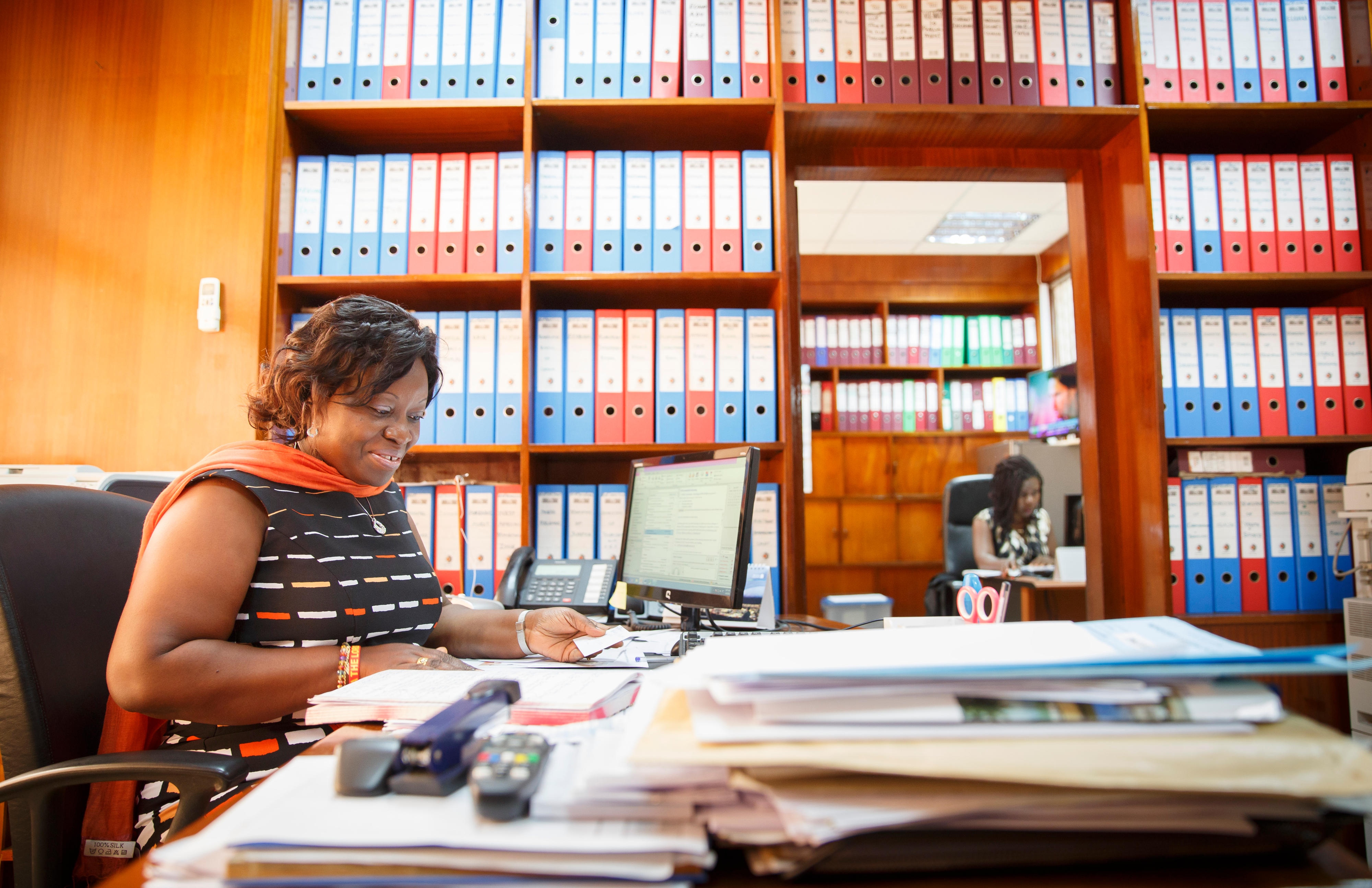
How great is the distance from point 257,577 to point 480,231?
1289mm

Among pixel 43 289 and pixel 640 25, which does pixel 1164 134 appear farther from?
pixel 43 289

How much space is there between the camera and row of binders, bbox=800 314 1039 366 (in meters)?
4.97

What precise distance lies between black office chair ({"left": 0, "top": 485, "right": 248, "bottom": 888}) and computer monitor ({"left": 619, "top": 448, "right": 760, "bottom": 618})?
0.73 meters

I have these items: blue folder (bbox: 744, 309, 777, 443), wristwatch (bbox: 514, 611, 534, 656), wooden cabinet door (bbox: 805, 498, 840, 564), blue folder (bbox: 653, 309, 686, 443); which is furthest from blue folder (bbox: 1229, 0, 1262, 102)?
wooden cabinet door (bbox: 805, 498, 840, 564)

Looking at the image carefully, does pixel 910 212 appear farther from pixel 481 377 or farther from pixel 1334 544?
pixel 481 377

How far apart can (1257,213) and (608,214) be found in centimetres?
186

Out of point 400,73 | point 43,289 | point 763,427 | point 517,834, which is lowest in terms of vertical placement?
point 517,834

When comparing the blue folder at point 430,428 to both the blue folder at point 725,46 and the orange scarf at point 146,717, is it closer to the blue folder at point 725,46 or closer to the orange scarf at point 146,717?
the orange scarf at point 146,717

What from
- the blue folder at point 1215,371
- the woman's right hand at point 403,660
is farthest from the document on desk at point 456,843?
the blue folder at point 1215,371

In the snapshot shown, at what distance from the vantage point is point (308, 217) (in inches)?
83.0

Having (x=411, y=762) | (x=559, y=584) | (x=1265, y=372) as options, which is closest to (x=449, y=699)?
(x=411, y=762)

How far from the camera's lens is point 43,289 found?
2076 millimetres

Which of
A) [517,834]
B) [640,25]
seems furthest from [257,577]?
[640,25]

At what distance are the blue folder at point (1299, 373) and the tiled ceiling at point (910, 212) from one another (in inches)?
73.0
